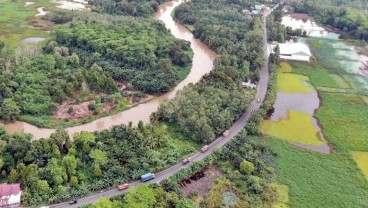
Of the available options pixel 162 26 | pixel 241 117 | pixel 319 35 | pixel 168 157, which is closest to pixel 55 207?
pixel 168 157

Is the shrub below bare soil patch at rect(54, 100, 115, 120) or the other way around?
below

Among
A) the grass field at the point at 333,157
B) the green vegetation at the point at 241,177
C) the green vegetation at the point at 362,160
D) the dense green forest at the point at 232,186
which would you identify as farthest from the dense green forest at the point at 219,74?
the green vegetation at the point at 362,160

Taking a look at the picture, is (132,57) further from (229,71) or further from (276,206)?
(276,206)

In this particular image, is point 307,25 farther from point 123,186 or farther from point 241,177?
point 123,186

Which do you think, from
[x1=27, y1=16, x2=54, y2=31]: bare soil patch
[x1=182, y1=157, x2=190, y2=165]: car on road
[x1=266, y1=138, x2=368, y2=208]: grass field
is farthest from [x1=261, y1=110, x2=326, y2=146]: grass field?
[x1=27, y1=16, x2=54, y2=31]: bare soil patch

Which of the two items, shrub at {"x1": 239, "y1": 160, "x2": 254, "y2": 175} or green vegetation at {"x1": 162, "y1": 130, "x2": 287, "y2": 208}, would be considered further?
shrub at {"x1": 239, "y1": 160, "x2": 254, "y2": 175}

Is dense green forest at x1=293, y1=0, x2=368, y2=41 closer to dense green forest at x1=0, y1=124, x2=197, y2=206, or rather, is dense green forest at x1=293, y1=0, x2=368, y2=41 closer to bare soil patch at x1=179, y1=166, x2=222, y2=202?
bare soil patch at x1=179, y1=166, x2=222, y2=202

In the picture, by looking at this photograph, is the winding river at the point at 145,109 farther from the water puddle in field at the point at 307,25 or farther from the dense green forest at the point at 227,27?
the water puddle in field at the point at 307,25
